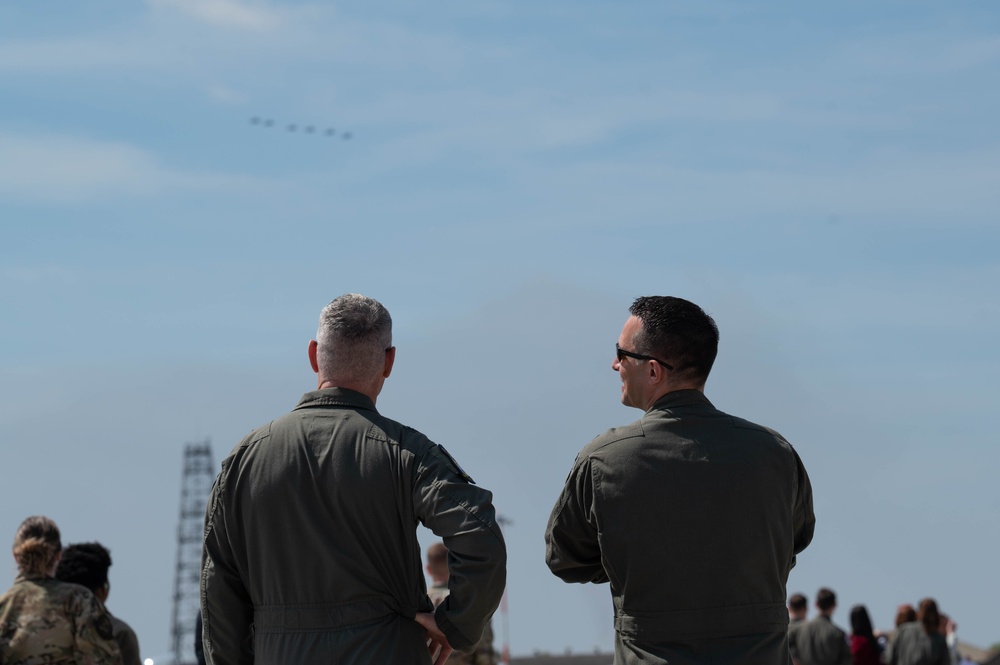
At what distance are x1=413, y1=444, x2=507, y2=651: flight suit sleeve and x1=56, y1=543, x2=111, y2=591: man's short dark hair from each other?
347 cm

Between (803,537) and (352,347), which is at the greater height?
(352,347)

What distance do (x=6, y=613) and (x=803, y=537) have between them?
422 cm

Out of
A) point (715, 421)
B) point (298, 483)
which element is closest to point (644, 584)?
point (715, 421)

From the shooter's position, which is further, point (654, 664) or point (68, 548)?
point (68, 548)

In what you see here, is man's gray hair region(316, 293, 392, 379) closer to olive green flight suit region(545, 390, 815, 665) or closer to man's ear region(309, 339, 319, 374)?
man's ear region(309, 339, 319, 374)

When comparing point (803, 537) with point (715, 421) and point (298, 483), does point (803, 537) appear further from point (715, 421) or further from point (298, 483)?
point (298, 483)

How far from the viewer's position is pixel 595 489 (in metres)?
5.14

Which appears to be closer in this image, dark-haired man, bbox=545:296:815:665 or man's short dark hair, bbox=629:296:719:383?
dark-haired man, bbox=545:296:815:665

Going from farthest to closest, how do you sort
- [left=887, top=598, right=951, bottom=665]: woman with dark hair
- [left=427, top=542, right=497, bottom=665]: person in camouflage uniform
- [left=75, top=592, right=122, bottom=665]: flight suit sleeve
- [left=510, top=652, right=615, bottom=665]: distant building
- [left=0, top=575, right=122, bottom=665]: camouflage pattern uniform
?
[left=510, top=652, right=615, bottom=665]: distant building → [left=887, top=598, right=951, bottom=665]: woman with dark hair → [left=427, top=542, right=497, bottom=665]: person in camouflage uniform → [left=75, top=592, right=122, bottom=665]: flight suit sleeve → [left=0, top=575, right=122, bottom=665]: camouflage pattern uniform

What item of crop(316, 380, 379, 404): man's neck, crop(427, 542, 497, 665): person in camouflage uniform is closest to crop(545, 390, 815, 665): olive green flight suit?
crop(316, 380, 379, 404): man's neck

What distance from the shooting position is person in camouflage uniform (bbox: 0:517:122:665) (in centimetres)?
736

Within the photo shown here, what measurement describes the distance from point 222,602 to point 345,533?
61 centimetres

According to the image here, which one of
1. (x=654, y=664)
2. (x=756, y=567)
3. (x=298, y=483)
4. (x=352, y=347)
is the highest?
(x=352, y=347)

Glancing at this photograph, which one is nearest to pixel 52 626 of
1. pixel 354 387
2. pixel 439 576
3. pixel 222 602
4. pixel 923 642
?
pixel 222 602
